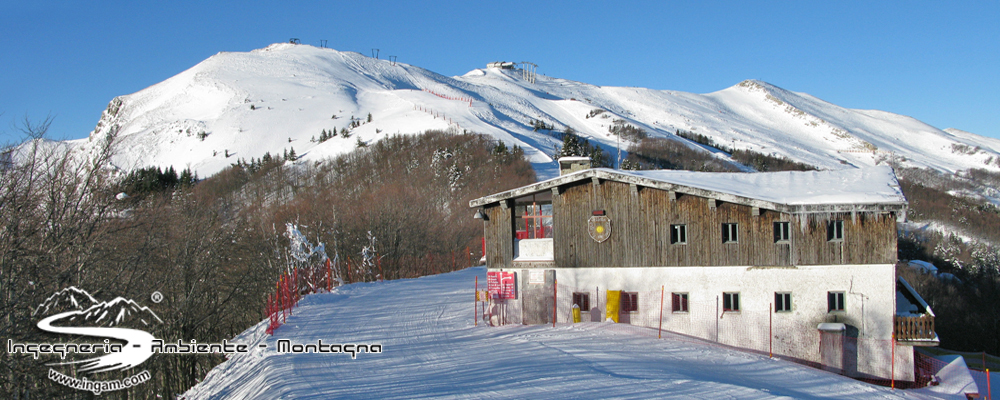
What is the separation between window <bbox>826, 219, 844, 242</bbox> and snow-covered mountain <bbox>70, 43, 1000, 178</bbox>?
135ft

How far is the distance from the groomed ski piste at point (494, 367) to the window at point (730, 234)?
3.22 m

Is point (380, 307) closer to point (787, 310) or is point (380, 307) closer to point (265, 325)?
point (265, 325)

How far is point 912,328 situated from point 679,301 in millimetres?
6158

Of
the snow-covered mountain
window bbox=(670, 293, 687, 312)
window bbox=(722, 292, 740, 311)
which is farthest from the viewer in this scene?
the snow-covered mountain

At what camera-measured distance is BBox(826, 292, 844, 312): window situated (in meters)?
17.7

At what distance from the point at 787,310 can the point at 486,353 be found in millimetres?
9115

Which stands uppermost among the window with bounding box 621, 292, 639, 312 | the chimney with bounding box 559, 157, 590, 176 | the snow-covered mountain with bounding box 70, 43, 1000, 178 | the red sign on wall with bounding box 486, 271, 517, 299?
the snow-covered mountain with bounding box 70, 43, 1000, 178

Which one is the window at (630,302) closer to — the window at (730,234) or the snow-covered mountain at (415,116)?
the window at (730,234)

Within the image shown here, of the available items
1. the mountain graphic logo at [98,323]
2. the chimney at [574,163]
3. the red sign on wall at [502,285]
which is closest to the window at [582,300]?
the red sign on wall at [502,285]

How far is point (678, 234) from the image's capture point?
1909 cm

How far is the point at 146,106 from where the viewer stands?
450 ft

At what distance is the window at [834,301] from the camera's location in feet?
57.9
